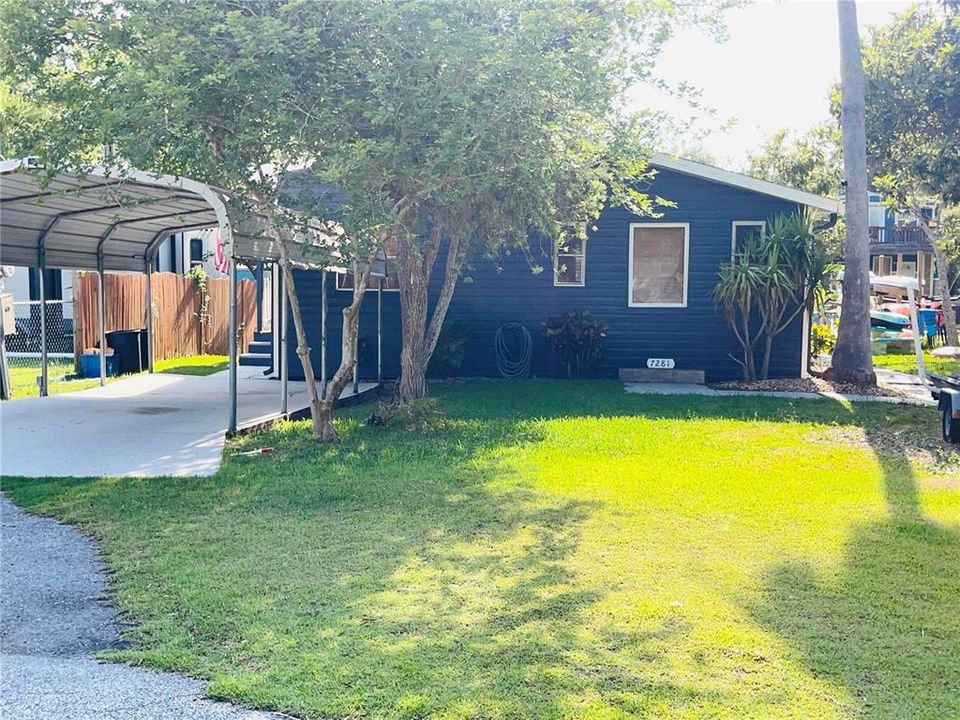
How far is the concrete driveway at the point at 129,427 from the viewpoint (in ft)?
22.5

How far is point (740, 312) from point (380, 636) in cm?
1025

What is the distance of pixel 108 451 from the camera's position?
7371 mm

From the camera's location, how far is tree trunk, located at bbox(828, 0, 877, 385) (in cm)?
1187

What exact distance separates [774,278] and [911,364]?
20.4 ft

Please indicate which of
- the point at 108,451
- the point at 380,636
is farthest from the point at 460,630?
the point at 108,451

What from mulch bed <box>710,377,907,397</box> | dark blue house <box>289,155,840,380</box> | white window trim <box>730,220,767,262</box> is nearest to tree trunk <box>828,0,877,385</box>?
mulch bed <box>710,377,907,397</box>

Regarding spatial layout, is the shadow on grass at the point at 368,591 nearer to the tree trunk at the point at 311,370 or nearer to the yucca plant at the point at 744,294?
the tree trunk at the point at 311,370

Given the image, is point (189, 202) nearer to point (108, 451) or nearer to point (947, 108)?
point (108, 451)

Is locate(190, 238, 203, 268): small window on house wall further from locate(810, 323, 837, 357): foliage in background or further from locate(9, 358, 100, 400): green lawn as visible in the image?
locate(810, 323, 837, 357): foliage in background

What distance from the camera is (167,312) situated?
16344 mm

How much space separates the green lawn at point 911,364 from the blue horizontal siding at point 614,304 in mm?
3963

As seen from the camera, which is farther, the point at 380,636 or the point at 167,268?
the point at 167,268

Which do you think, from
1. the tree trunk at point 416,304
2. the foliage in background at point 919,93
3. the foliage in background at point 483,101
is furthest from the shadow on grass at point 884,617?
the foliage in background at point 919,93

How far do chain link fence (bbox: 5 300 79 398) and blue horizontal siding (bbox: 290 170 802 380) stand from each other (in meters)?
3.51
